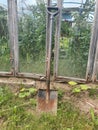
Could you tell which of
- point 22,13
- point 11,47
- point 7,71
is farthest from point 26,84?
point 22,13

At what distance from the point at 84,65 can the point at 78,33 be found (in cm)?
40

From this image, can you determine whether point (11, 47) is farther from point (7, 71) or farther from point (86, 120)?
point (86, 120)

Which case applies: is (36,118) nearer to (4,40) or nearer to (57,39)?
(57,39)

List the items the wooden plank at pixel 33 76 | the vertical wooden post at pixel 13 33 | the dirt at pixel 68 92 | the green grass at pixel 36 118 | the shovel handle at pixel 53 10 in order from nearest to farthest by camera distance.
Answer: the green grass at pixel 36 118, the shovel handle at pixel 53 10, the dirt at pixel 68 92, the vertical wooden post at pixel 13 33, the wooden plank at pixel 33 76

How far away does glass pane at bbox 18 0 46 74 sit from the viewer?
2434 mm

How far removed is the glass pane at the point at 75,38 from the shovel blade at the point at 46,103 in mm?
465

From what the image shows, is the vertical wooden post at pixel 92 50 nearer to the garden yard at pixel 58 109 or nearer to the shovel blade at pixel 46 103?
the garden yard at pixel 58 109

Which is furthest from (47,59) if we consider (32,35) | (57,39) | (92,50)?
(92,50)

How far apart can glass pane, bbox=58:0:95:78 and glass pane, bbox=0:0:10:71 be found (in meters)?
0.66

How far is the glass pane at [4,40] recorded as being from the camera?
8.08 ft

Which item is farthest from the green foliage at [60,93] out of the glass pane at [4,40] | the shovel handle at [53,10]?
the shovel handle at [53,10]

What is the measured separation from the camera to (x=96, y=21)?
2.34m

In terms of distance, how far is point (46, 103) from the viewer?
2.22 meters

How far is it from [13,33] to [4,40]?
156 mm
